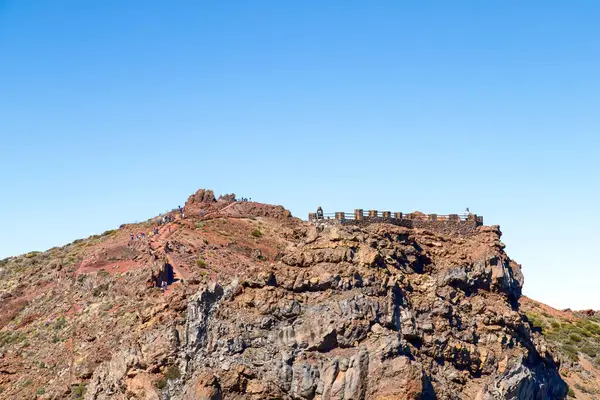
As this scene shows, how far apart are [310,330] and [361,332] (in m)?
2.39

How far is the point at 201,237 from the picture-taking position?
2318 inches

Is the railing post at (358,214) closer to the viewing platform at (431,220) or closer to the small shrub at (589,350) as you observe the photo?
the viewing platform at (431,220)

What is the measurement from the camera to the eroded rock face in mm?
36906

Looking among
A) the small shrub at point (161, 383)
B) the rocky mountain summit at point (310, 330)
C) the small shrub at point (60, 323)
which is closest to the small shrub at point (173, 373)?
the rocky mountain summit at point (310, 330)

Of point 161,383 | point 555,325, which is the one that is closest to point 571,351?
point 555,325

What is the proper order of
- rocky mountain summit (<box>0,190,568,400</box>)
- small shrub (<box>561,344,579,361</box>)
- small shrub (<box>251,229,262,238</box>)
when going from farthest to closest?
small shrub (<box>561,344,579,361</box>), small shrub (<box>251,229,262,238</box>), rocky mountain summit (<box>0,190,568,400</box>)

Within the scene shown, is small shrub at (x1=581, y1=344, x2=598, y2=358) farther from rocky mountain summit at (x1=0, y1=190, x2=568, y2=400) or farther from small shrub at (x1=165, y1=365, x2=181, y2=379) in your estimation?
small shrub at (x1=165, y1=365, x2=181, y2=379)

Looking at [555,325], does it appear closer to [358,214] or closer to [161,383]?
[358,214]

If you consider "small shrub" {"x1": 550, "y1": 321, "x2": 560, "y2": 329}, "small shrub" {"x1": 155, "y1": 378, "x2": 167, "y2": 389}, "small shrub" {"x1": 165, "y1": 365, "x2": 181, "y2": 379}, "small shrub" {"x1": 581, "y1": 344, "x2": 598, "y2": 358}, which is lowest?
"small shrub" {"x1": 155, "y1": 378, "x2": 167, "y2": 389}

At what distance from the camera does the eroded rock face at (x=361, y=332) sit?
1453 inches

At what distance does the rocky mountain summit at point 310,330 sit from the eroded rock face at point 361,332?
2.6 inches

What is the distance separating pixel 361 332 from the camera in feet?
125

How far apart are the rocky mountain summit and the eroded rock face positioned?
7 cm

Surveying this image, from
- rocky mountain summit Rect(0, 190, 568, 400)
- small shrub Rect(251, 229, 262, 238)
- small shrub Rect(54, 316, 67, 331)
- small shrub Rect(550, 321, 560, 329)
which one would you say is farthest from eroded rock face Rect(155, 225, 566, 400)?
small shrub Rect(550, 321, 560, 329)
